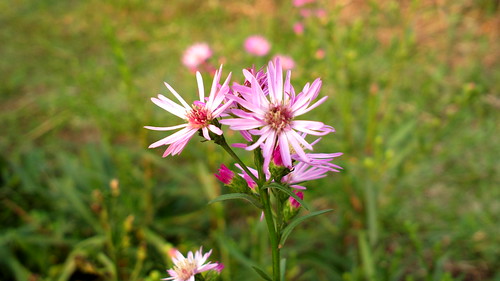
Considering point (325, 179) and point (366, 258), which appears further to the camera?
point (325, 179)

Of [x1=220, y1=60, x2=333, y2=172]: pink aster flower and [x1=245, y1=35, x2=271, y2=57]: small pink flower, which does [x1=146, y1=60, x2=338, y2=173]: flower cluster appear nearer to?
[x1=220, y1=60, x2=333, y2=172]: pink aster flower

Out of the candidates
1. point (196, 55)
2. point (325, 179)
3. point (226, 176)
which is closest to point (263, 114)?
point (226, 176)

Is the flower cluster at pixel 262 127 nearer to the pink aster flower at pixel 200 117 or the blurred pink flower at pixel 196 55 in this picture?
the pink aster flower at pixel 200 117

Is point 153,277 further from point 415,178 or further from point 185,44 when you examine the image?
point 185,44

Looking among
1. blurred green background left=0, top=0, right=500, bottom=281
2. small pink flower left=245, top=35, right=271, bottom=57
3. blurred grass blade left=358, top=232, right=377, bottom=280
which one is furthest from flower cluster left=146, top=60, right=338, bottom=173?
small pink flower left=245, top=35, right=271, bottom=57

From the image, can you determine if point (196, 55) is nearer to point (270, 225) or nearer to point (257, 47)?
point (257, 47)

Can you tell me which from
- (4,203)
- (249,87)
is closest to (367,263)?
(249,87)

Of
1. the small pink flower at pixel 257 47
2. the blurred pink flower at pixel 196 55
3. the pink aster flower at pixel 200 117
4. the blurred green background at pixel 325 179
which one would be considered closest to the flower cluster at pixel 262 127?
the pink aster flower at pixel 200 117
